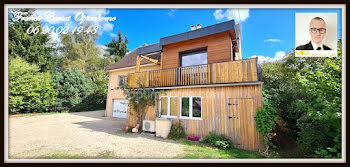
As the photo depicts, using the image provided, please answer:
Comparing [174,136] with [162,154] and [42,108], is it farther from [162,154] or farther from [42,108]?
[42,108]

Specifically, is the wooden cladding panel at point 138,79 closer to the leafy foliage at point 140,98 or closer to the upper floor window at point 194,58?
the leafy foliage at point 140,98

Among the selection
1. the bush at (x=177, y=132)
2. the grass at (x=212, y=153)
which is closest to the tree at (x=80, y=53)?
the bush at (x=177, y=132)

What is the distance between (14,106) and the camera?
11.9 meters

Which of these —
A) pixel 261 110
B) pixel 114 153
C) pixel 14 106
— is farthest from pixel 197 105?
pixel 14 106

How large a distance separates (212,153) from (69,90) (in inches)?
680

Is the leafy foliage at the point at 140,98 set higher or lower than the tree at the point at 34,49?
lower

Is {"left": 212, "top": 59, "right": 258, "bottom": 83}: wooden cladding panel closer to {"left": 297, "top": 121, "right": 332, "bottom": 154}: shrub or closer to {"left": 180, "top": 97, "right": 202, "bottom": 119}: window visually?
{"left": 180, "top": 97, "right": 202, "bottom": 119}: window

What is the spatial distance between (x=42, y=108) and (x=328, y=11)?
2040 cm

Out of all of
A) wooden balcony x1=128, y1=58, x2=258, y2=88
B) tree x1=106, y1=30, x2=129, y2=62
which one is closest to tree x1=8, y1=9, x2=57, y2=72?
wooden balcony x1=128, y1=58, x2=258, y2=88

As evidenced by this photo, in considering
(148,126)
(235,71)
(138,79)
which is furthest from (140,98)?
(235,71)

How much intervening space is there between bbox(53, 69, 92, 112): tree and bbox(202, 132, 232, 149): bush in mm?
16409

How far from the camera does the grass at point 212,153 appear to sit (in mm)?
4312

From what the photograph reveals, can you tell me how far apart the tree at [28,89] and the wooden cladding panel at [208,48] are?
11835 millimetres

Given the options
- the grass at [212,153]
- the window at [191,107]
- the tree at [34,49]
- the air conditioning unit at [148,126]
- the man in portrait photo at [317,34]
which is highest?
the tree at [34,49]
